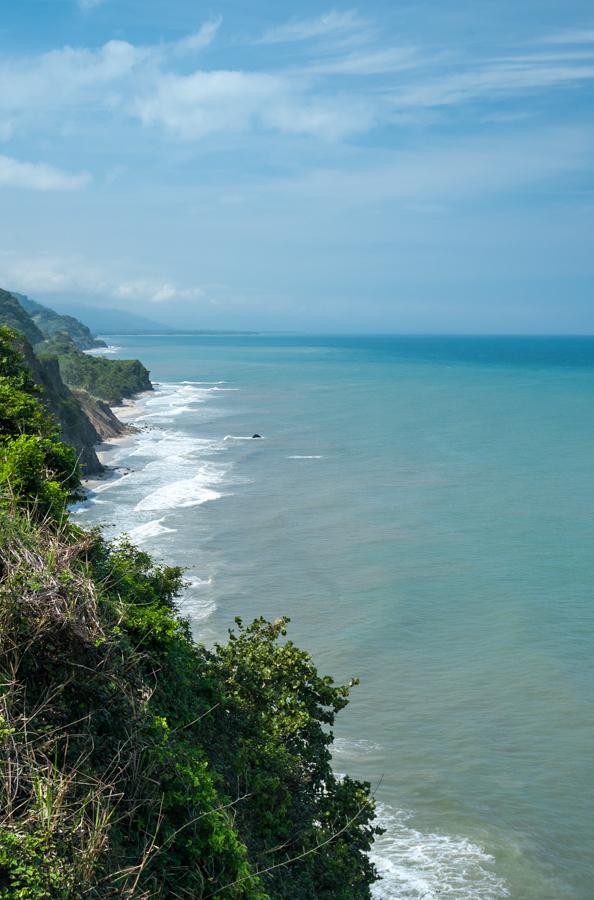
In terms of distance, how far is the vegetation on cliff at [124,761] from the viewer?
8.67 metres

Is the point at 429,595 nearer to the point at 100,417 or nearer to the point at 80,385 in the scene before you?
the point at 100,417

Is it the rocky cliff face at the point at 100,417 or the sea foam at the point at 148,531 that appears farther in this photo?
the rocky cliff face at the point at 100,417

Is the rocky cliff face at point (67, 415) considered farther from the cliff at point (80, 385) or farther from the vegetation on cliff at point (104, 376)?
the vegetation on cliff at point (104, 376)

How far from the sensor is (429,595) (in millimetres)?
37938

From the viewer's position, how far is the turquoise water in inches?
862

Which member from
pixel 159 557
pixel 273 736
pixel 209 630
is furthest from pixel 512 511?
pixel 273 736

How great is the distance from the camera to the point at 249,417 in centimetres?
10150

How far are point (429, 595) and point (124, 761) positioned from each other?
29.1 metres

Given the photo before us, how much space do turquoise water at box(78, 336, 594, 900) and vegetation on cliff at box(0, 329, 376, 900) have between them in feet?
20.8

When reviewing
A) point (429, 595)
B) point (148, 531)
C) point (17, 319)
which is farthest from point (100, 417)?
point (17, 319)

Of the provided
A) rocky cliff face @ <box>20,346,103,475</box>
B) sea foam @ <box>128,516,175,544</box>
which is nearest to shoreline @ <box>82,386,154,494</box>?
rocky cliff face @ <box>20,346,103,475</box>

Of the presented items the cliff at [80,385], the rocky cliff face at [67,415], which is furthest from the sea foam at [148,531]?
the rocky cliff face at [67,415]

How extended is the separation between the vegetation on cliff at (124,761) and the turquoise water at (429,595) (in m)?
6.33

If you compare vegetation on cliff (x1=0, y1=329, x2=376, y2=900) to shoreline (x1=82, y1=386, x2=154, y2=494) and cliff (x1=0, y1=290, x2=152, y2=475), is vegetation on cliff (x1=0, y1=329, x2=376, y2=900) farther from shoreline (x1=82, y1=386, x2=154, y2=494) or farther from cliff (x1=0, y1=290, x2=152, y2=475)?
shoreline (x1=82, y1=386, x2=154, y2=494)
